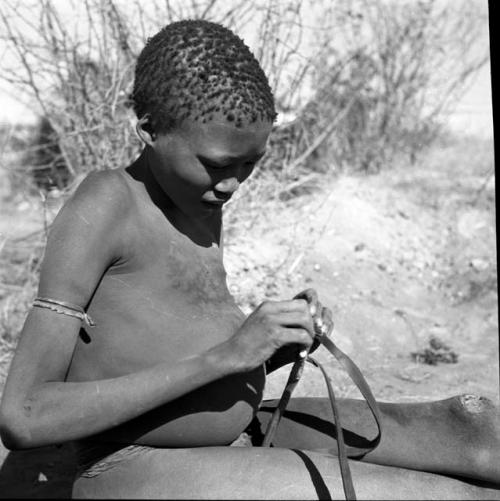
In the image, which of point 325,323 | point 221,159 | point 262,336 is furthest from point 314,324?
point 221,159

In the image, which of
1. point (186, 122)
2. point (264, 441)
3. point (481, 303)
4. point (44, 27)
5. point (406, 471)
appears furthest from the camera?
point (481, 303)

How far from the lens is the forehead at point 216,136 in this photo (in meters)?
1.85

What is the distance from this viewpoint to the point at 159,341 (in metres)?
1.93

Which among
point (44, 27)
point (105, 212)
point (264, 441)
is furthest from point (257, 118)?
point (44, 27)

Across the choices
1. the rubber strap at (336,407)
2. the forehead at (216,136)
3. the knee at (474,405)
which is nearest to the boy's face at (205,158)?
the forehead at (216,136)

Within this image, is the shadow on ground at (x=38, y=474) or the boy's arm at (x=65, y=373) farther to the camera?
the shadow on ground at (x=38, y=474)

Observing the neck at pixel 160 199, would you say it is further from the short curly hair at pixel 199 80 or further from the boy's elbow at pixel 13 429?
the boy's elbow at pixel 13 429

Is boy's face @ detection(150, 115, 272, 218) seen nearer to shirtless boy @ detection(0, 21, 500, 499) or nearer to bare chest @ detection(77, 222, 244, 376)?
shirtless boy @ detection(0, 21, 500, 499)

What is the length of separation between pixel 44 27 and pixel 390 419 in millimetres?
3153

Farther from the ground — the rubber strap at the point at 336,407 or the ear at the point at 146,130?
the ear at the point at 146,130

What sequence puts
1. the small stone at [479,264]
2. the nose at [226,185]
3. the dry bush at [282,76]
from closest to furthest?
1. the nose at [226,185]
2. the dry bush at [282,76]
3. the small stone at [479,264]

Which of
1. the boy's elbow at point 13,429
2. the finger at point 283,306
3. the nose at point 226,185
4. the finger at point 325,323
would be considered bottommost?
the boy's elbow at point 13,429

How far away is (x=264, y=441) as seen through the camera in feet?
7.03

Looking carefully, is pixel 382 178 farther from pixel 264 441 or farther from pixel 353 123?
pixel 264 441
